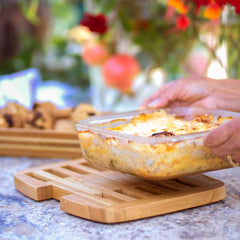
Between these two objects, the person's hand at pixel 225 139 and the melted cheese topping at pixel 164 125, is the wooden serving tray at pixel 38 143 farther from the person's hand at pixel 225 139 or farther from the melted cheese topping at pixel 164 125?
the person's hand at pixel 225 139

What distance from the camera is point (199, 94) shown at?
1029 millimetres

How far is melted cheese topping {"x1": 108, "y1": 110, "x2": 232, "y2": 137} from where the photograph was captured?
74 centimetres

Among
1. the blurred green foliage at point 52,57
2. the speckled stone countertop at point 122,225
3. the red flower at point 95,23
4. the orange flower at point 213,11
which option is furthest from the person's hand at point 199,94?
the blurred green foliage at point 52,57

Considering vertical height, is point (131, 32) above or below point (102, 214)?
above

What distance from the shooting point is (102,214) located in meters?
0.67

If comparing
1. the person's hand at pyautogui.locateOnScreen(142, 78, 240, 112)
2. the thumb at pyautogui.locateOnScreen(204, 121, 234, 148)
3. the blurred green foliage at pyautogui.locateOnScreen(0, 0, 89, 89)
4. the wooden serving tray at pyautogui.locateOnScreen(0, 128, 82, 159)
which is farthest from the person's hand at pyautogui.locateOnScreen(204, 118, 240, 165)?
the blurred green foliage at pyautogui.locateOnScreen(0, 0, 89, 89)

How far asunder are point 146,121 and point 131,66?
107 cm

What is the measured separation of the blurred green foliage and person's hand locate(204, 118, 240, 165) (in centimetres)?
244

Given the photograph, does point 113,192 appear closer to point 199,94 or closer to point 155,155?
point 155,155

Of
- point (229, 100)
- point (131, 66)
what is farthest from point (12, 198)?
point (131, 66)

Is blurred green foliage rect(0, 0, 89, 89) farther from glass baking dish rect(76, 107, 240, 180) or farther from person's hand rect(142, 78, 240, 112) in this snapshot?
glass baking dish rect(76, 107, 240, 180)

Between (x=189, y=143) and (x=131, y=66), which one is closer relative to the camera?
(x=189, y=143)

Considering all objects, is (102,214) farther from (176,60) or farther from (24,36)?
(24,36)

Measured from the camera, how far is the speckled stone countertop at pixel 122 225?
64 centimetres
